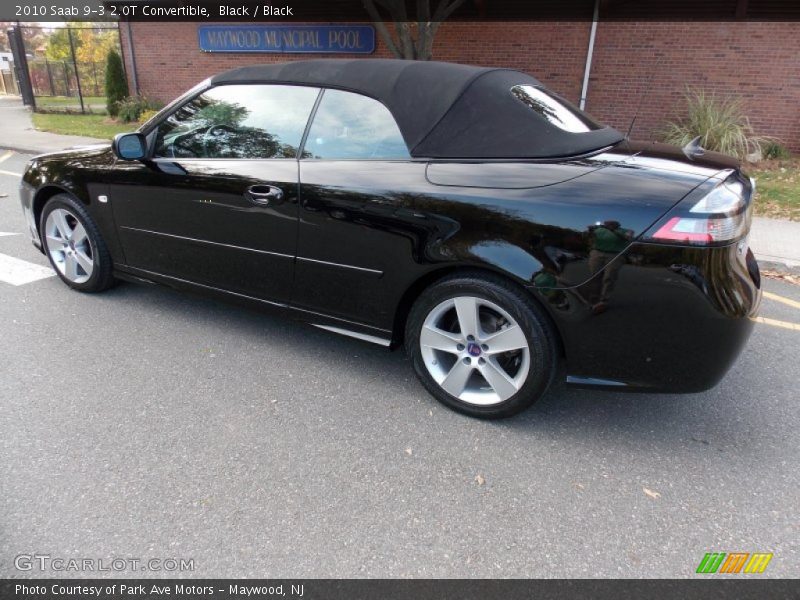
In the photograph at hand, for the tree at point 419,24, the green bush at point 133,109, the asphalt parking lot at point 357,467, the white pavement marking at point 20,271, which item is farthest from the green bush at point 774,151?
the green bush at point 133,109

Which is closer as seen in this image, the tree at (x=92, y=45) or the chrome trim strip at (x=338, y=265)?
the chrome trim strip at (x=338, y=265)

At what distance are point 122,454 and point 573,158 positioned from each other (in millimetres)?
2466

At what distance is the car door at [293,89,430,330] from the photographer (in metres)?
2.68

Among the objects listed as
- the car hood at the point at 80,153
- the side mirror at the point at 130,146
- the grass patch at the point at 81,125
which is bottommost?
the grass patch at the point at 81,125

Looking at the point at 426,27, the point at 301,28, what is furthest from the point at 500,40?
the point at 301,28

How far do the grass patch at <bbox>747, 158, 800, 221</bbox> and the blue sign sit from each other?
29.7ft

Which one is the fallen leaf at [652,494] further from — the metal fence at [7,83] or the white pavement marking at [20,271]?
the metal fence at [7,83]

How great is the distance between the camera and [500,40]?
12.3m

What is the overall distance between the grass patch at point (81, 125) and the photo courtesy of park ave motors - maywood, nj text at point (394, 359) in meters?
10.8

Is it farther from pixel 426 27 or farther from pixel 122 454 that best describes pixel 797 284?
pixel 426 27

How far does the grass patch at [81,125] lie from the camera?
535 inches

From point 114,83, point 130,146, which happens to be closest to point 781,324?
point 130,146

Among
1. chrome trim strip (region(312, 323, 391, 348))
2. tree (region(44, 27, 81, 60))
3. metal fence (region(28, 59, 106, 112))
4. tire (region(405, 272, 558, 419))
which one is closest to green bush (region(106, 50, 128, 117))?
metal fence (region(28, 59, 106, 112))

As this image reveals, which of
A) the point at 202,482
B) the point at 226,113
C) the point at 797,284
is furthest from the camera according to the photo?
the point at 797,284
